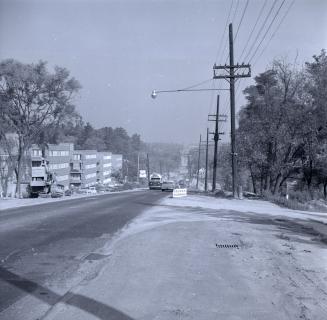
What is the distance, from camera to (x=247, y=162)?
129 ft

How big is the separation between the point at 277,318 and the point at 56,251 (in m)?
6.56

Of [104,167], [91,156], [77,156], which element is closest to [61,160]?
[77,156]

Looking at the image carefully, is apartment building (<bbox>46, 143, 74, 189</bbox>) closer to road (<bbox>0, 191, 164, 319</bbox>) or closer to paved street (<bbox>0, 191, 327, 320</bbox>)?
road (<bbox>0, 191, 164, 319</bbox>)

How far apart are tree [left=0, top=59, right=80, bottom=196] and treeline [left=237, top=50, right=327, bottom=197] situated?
15588 mm

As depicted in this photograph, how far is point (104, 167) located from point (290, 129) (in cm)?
10860

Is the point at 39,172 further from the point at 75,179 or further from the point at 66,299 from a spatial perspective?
the point at 75,179

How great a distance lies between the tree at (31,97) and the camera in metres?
38.9

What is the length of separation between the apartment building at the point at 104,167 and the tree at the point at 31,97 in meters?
93.1

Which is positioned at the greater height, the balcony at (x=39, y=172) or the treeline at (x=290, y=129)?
the treeline at (x=290, y=129)

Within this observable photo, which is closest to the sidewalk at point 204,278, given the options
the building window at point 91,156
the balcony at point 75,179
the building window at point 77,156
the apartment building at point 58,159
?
the apartment building at point 58,159

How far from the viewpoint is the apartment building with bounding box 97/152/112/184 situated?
136m

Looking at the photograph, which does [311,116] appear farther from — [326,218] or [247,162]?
[326,218]

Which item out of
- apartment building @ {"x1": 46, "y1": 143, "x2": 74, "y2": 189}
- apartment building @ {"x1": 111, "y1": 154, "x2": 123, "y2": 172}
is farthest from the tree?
apartment building @ {"x1": 111, "y1": 154, "x2": 123, "y2": 172}

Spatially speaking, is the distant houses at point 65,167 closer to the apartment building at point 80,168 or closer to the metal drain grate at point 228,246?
the apartment building at point 80,168
